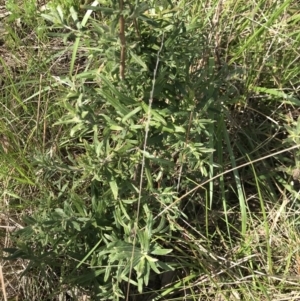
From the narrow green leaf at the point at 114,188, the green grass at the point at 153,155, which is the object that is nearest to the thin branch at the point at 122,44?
the green grass at the point at 153,155

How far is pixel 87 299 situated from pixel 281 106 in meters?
1.03

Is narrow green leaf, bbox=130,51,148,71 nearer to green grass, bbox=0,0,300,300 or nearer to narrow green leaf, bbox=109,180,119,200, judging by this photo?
green grass, bbox=0,0,300,300

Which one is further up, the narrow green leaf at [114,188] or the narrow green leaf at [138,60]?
the narrow green leaf at [138,60]

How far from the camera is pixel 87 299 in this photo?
1.73 metres

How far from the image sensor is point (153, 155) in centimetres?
146

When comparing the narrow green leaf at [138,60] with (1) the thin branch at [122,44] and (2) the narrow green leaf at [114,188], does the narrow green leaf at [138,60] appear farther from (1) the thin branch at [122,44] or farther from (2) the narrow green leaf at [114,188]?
(2) the narrow green leaf at [114,188]

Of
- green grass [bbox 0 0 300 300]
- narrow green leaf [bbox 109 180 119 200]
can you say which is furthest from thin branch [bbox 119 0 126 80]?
narrow green leaf [bbox 109 180 119 200]

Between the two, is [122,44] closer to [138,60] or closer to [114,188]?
[138,60]

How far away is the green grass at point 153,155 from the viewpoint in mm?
1372

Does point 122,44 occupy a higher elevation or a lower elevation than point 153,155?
higher

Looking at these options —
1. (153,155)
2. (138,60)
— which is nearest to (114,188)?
(153,155)

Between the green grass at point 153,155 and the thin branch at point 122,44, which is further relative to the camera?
the green grass at point 153,155

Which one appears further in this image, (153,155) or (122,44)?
(153,155)

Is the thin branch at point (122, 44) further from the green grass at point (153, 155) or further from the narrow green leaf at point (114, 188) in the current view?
the narrow green leaf at point (114, 188)
